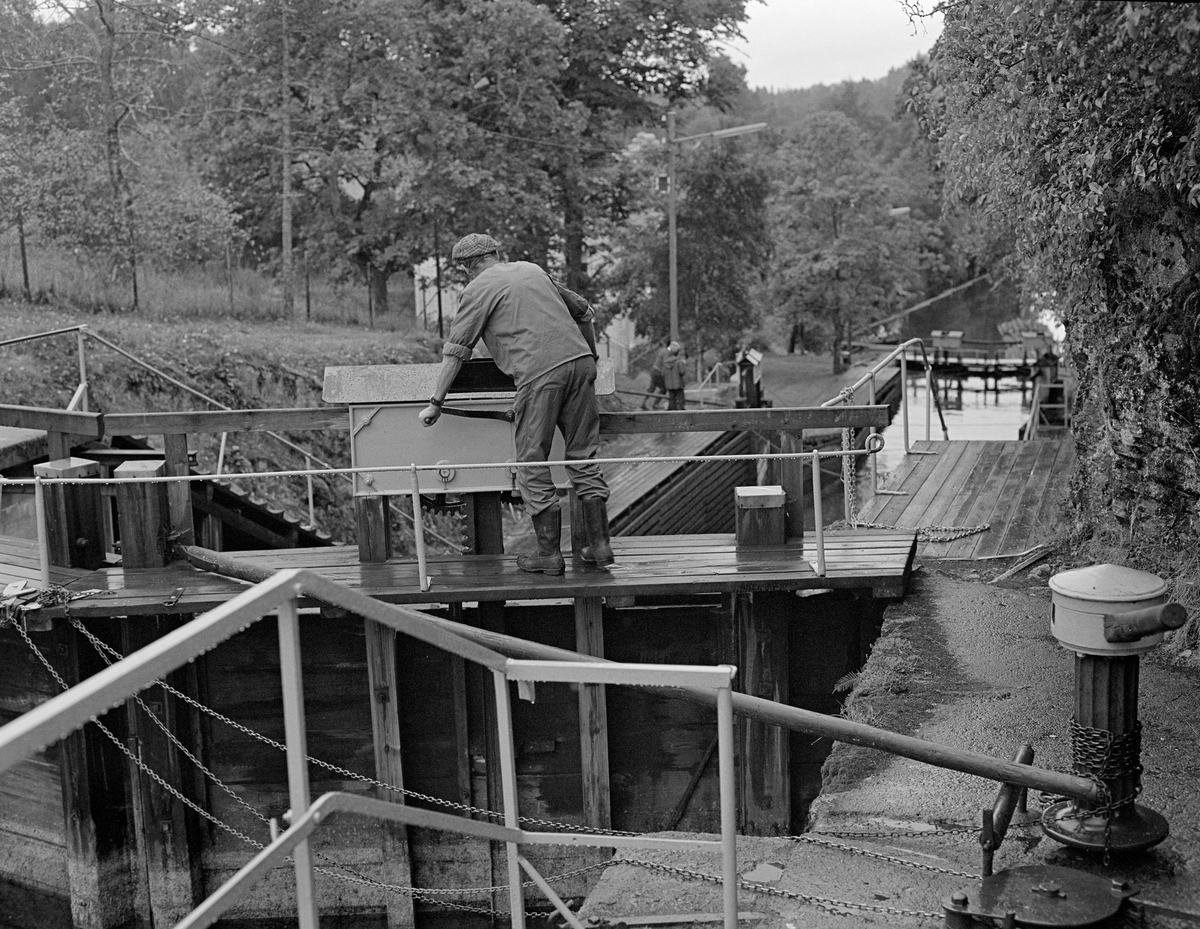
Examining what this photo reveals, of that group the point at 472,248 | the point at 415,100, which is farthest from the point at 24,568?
the point at 415,100

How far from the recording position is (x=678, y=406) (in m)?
21.1

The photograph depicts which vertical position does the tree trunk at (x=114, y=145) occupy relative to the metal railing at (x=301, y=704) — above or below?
above

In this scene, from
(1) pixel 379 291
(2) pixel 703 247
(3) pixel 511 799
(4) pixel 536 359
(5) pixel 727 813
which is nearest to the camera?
(5) pixel 727 813

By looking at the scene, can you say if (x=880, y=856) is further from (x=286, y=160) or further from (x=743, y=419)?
(x=286, y=160)

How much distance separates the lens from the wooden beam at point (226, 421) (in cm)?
766

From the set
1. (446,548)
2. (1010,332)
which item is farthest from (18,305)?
(1010,332)

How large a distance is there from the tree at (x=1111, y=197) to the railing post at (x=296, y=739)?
4.17 metres

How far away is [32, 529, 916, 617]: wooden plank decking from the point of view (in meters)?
7.27

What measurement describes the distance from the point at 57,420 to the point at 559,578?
325cm

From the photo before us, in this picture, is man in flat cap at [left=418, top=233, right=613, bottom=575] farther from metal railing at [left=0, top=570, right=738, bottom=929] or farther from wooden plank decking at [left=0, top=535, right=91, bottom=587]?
metal railing at [left=0, top=570, right=738, bottom=929]

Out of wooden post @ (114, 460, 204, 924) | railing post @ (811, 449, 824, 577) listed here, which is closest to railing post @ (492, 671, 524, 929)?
railing post @ (811, 449, 824, 577)

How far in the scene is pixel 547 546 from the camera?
24.5 ft

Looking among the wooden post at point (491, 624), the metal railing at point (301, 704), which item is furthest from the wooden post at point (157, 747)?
the metal railing at point (301, 704)

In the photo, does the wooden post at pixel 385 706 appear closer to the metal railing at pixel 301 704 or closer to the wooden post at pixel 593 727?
the wooden post at pixel 593 727
